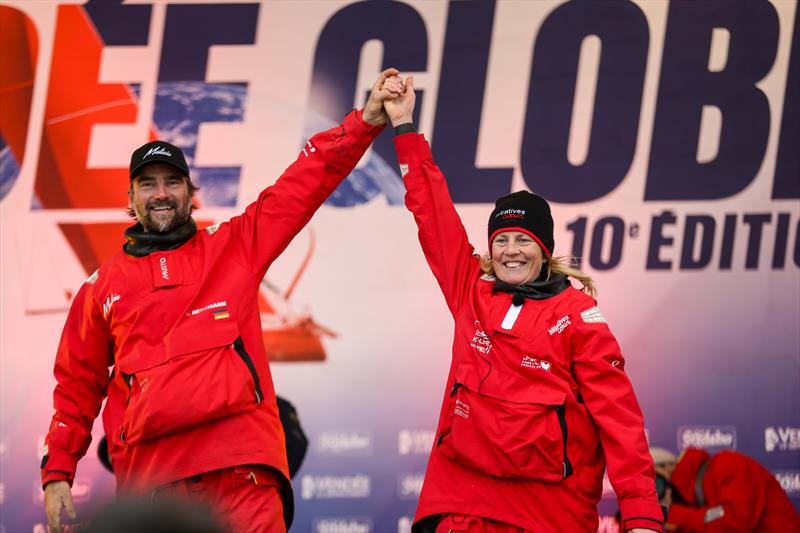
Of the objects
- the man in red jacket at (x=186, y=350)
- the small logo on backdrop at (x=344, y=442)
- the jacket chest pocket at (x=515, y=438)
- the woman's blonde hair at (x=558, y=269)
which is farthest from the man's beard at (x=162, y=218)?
the small logo on backdrop at (x=344, y=442)

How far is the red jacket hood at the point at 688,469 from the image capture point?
4.38 m

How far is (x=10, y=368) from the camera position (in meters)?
4.52

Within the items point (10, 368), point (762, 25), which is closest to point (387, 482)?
point (10, 368)

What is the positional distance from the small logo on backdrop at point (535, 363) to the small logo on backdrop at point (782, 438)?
2.10 m

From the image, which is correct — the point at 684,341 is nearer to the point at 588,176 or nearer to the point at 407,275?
the point at 588,176

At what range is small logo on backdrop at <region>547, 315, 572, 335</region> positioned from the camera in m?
2.72

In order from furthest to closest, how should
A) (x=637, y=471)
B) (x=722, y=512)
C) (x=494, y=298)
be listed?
1. (x=722, y=512)
2. (x=494, y=298)
3. (x=637, y=471)

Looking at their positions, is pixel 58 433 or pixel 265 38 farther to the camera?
pixel 265 38

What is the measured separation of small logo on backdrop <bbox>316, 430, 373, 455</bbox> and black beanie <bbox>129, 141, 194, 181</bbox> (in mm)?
1801

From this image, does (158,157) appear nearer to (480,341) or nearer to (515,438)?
(480,341)

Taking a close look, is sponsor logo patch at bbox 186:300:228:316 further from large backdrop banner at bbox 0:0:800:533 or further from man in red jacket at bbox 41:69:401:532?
large backdrop banner at bbox 0:0:800:533

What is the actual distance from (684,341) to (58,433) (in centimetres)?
258

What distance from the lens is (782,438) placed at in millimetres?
4430

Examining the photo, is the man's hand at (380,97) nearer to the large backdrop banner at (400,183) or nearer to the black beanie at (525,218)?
the black beanie at (525,218)
